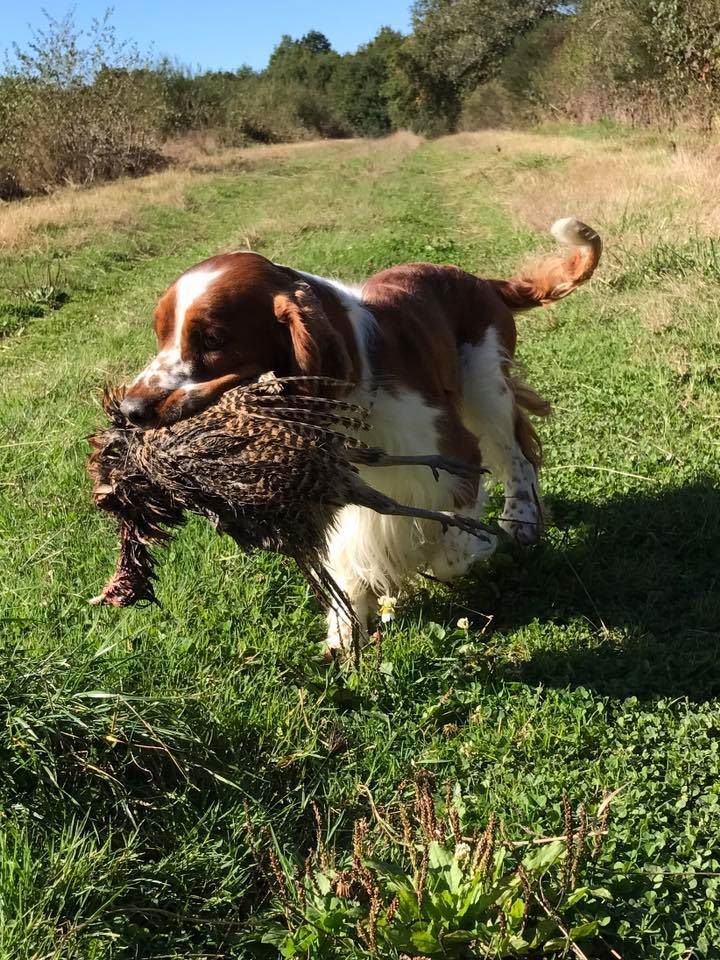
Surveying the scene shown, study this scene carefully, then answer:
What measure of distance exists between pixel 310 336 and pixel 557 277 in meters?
2.33

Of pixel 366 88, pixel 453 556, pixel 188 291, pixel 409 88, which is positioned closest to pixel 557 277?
pixel 453 556

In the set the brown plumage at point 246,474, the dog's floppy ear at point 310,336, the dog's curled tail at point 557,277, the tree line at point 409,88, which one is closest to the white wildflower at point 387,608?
the brown plumage at point 246,474

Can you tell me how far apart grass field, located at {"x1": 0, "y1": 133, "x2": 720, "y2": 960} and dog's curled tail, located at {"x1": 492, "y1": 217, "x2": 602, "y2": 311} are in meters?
0.81

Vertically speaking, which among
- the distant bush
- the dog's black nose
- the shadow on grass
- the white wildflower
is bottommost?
the shadow on grass

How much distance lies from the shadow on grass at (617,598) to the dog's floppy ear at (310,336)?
1170 mm

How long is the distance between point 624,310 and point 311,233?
749 centimetres

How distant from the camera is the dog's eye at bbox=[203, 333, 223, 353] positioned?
233 cm

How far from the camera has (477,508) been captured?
11.3ft

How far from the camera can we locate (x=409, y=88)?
4541 centimetres

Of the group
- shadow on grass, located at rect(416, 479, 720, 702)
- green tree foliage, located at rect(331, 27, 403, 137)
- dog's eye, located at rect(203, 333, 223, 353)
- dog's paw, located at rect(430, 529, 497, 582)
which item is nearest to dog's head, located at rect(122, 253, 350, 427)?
dog's eye, located at rect(203, 333, 223, 353)

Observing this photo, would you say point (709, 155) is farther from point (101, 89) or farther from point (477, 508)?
point (101, 89)

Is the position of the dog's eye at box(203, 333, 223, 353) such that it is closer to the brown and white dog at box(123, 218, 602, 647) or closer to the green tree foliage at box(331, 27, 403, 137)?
the brown and white dog at box(123, 218, 602, 647)

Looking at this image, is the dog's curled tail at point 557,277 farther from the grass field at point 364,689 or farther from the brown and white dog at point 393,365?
the grass field at point 364,689

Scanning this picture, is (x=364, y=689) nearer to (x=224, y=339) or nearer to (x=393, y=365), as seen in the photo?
(x=393, y=365)
